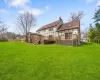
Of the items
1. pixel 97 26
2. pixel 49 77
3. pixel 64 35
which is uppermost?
pixel 97 26

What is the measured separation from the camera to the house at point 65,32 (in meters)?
25.1

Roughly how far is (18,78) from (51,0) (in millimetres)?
8840

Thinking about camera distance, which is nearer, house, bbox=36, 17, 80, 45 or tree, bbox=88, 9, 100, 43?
house, bbox=36, 17, 80, 45

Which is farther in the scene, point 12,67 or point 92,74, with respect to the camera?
point 12,67

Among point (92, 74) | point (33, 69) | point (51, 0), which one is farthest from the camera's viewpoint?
point (51, 0)

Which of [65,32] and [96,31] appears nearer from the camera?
[65,32]

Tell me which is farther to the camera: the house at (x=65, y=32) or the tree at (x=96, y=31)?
the tree at (x=96, y=31)

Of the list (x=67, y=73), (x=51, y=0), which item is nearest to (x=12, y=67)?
(x=67, y=73)

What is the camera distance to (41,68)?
810 cm

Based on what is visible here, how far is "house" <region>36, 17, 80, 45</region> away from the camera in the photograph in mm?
25150

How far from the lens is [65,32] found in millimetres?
31484

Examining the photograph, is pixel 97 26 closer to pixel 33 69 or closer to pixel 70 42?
pixel 70 42

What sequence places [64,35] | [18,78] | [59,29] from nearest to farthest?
[18,78] → [64,35] → [59,29]

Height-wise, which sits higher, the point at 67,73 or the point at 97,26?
the point at 97,26
